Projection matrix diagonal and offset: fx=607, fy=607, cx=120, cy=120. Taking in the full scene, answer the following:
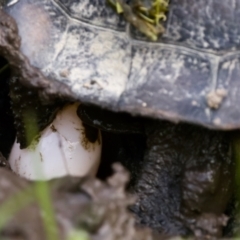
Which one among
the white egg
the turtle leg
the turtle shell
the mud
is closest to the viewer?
the mud

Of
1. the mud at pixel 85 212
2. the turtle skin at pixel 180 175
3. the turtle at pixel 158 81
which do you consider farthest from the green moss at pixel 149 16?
the mud at pixel 85 212

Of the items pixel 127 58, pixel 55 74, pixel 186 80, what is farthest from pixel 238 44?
pixel 55 74

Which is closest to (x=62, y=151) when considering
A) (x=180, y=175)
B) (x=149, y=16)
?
(x=180, y=175)

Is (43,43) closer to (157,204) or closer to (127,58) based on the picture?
(127,58)

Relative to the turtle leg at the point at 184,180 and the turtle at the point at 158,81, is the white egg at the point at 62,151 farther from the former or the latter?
the turtle leg at the point at 184,180

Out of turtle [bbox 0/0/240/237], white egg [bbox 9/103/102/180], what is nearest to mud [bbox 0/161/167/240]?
turtle [bbox 0/0/240/237]

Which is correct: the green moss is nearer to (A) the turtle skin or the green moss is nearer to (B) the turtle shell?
(B) the turtle shell

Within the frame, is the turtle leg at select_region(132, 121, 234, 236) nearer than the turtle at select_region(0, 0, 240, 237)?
No

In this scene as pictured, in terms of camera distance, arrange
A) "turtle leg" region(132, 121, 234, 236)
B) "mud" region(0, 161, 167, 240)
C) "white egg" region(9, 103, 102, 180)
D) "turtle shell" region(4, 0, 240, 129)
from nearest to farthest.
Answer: "mud" region(0, 161, 167, 240), "turtle shell" region(4, 0, 240, 129), "turtle leg" region(132, 121, 234, 236), "white egg" region(9, 103, 102, 180)
